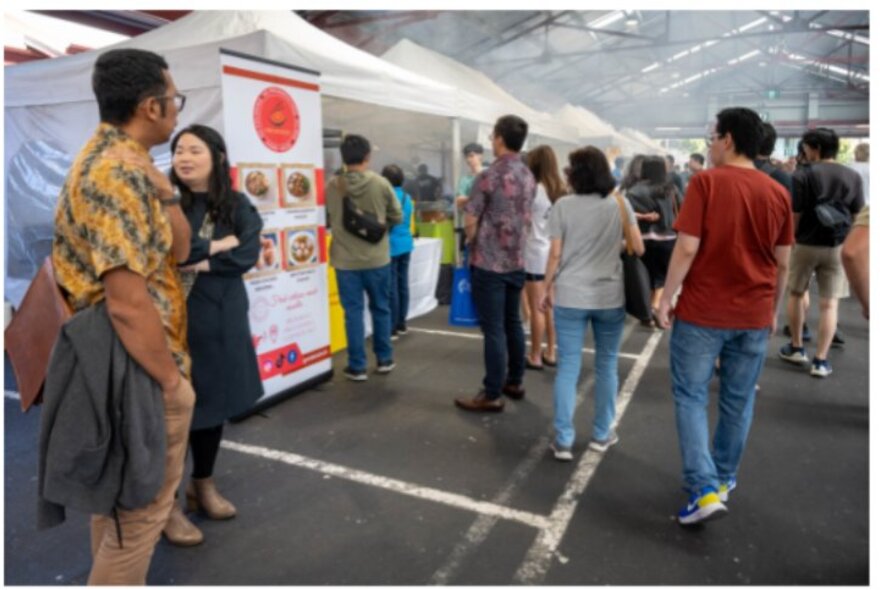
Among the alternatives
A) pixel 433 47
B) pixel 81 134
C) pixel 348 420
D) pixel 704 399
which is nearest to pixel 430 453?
pixel 348 420

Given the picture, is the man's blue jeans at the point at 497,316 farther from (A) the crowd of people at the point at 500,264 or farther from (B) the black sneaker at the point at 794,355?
(B) the black sneaker at the point at 794,355

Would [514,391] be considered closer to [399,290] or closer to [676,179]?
[399,290]

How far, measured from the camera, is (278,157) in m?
3.40

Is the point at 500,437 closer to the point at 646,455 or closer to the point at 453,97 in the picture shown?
the point at 646,455

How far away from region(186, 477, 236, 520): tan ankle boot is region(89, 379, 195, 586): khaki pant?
821 mm

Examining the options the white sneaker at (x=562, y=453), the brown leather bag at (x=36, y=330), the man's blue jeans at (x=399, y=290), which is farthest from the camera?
the man's blue jeans at (x=399, y=290)

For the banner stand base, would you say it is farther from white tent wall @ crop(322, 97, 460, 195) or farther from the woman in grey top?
white tent wall @ crop(322, 97, 460, 195)

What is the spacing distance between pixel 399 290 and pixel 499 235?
2.01 m

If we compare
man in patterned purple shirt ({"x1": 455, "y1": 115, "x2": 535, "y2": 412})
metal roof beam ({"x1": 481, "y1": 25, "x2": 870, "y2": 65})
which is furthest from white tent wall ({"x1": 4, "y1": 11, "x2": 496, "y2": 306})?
metal roof beam ({"x1": 481, "y1": 25, "x2": 870, "y2": 65})

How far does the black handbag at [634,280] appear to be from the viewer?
2.63 m

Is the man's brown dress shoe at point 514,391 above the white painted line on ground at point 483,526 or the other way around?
above

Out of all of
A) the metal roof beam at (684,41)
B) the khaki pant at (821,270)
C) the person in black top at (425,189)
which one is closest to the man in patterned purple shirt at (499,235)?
the khaki pant at (821,270)

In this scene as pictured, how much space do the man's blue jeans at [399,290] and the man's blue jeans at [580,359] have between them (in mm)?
2336

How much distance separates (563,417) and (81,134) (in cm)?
383
